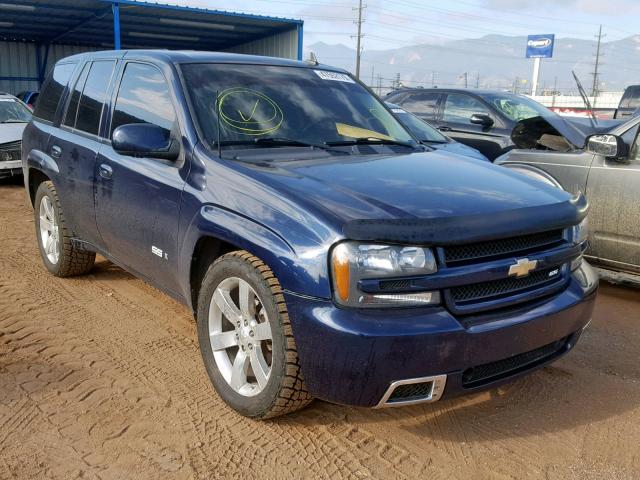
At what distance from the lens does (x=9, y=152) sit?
1048 centimetres

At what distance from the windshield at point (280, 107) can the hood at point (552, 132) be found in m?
2.58

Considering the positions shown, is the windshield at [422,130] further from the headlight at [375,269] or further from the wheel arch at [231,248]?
the headlight at [375,269]

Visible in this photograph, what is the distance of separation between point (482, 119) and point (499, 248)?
6290 millimetres

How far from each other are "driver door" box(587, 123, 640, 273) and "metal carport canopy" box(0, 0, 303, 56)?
18.5 m

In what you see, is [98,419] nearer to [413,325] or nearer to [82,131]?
[413,325]

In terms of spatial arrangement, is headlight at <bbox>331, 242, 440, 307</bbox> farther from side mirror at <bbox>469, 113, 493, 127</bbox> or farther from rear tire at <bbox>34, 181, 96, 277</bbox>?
side mirror at <bbox>469, 113, 493, 127</bbox>

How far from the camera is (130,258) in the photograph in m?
3.96

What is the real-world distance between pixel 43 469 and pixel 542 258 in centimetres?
236

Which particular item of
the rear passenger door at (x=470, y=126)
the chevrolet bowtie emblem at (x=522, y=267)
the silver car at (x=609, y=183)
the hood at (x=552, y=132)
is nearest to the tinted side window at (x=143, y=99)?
the chevrolet bowtie emblem at (x=522, y=267)

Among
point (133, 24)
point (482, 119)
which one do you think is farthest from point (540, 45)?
point (482, 119)

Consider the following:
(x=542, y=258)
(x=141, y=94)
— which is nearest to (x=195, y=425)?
(x=542, y=258)

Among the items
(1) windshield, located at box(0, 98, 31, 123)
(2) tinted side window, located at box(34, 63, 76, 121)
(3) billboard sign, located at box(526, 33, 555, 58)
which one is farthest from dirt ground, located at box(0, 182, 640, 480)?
(3) billboard sign, located at box(526, 33, 555, 58)

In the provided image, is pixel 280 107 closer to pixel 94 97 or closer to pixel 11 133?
pixel 94 97

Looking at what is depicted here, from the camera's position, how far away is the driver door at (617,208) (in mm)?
4902
